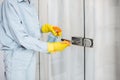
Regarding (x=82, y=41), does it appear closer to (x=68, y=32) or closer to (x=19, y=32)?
(x=68, y=32)

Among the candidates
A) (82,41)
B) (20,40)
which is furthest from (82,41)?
(20,40)

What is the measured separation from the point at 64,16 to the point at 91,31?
0.37 metres

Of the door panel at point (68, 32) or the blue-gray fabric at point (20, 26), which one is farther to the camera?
the door panel at point (68, 32)

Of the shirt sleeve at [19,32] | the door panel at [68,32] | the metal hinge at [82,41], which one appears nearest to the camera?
the shirt sleeve at [19,32]

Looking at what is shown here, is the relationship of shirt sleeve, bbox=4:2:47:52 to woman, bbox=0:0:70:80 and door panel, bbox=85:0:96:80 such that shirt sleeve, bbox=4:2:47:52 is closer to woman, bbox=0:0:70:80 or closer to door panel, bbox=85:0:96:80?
woman, bbox=0:0:70:80

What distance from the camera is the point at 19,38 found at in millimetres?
1498

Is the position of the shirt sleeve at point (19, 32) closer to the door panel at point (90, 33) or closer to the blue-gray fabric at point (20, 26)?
the blue-gray fabric at point (20, 26)

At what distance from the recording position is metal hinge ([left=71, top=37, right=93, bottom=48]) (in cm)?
161

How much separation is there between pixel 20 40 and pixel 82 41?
1.64 ft

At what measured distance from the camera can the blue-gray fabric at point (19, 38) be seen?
151 centimetres

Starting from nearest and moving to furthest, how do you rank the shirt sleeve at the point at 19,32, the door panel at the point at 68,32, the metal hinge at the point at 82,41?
the shirt sleeve at the point at 19,32 < the metal hinge at the point at 82,41 < the door panel at the point at 68,32

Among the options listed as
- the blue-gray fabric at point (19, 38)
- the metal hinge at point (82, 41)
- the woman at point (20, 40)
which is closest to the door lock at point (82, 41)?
the metal hinge at point (82, 41)

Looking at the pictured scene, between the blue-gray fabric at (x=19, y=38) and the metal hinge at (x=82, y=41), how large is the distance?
317 millimetres

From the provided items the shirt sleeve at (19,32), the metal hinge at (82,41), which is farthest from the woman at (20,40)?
the metal hinge at (82,41)
